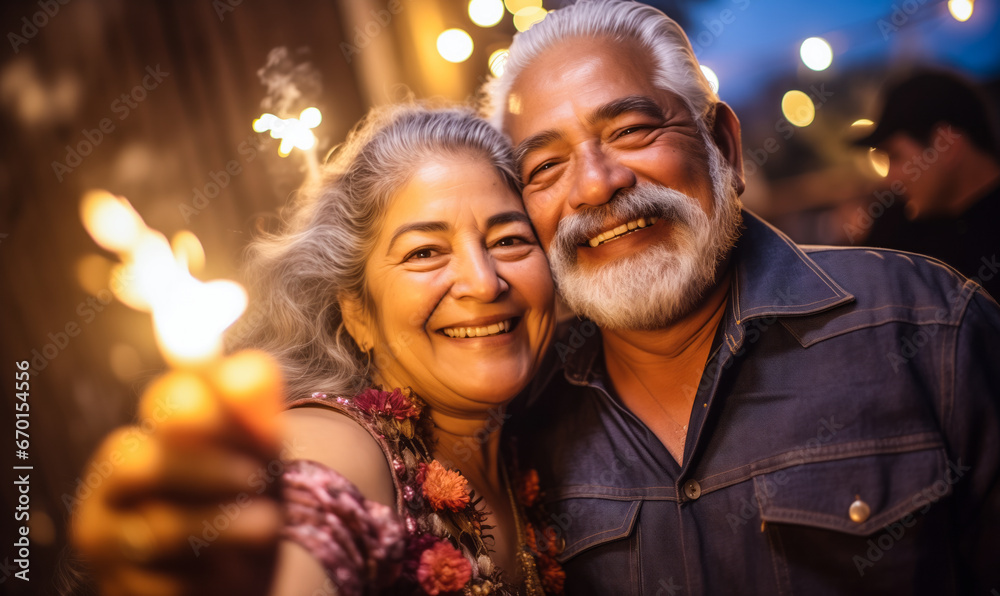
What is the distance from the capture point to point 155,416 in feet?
2.55

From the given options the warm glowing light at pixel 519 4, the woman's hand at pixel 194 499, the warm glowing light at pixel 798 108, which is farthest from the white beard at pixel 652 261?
the warm glowing light at pixel 519 4

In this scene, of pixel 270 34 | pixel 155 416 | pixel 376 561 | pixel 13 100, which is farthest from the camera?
pixel 270 34

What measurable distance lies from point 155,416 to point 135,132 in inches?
63.5

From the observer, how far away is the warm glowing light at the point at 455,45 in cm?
269

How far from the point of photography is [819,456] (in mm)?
1390

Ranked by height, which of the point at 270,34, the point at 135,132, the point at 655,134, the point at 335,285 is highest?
the point at 270,34

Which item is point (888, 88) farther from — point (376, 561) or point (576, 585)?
point (376, 561)

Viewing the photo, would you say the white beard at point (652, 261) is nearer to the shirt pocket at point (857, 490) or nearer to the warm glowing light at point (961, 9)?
the shirt pocket at point (857, 490)

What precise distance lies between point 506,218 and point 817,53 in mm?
1617

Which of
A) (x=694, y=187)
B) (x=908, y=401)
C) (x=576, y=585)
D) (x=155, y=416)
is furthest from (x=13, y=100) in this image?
(x=908, y=401)

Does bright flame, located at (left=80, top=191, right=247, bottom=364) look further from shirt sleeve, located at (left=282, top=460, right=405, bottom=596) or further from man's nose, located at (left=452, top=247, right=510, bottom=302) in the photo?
man's nose, located at (left=452, top=247, right=510, bottom=302)

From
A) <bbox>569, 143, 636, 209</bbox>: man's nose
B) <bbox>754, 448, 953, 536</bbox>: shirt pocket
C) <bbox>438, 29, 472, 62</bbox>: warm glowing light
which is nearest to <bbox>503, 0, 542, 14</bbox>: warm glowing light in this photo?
<bbox>438, 29, 472, 62</bbox>: warm glowing light

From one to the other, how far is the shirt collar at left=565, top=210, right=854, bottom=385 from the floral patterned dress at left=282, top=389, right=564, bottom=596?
0.57m

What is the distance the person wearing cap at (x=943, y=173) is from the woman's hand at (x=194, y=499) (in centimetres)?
194
